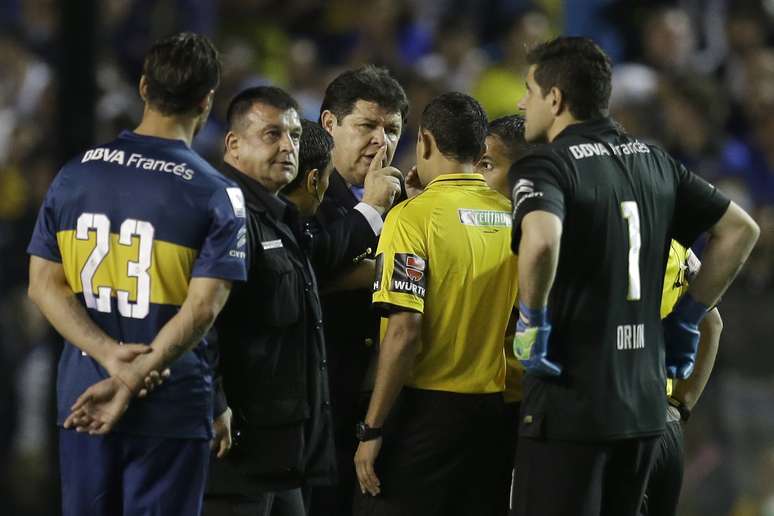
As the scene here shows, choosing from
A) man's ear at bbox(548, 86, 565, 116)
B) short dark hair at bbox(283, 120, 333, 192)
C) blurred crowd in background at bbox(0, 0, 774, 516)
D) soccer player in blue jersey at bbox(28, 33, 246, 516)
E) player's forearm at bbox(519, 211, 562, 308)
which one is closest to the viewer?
player's forearm at bbox(519, 211, 562, 308)

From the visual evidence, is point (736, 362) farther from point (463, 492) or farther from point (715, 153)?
point (463, 492)

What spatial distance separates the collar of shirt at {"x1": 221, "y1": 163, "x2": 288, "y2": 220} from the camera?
4.50 meters

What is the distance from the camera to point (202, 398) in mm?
4098

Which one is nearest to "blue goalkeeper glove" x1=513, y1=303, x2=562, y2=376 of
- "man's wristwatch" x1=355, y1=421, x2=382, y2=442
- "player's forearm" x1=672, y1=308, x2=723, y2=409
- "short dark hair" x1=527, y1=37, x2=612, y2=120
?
"short dark hair" x1=527, y1=37, x2=612, y2=120

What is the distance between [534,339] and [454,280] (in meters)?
0.74

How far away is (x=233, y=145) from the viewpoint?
4602 millimetres

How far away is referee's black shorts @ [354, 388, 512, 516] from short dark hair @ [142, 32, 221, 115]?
1.32m

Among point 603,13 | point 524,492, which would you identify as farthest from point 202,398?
point 603,13

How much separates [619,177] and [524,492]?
102 centimetres

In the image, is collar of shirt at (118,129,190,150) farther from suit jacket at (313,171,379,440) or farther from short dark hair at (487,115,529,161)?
short dark hair at (487,115,529,161)

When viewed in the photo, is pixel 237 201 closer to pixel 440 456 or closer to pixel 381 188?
pixel 381 188

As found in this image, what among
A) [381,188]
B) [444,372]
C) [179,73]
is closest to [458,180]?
[381,188]

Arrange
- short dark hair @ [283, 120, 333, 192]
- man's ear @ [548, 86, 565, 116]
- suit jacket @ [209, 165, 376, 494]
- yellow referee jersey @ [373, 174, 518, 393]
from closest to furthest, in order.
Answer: man's ear @ [548, 86, 565, 116] → suit jacket @ [209, 165, 376, 494] → yellow referee jersey @ [373, 174, 518, 393] → short dark hair @ [283, 120, 333, 192]

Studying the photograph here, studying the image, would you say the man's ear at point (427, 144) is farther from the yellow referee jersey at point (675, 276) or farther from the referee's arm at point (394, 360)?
the yellow referee jersey at point (675, 276)
